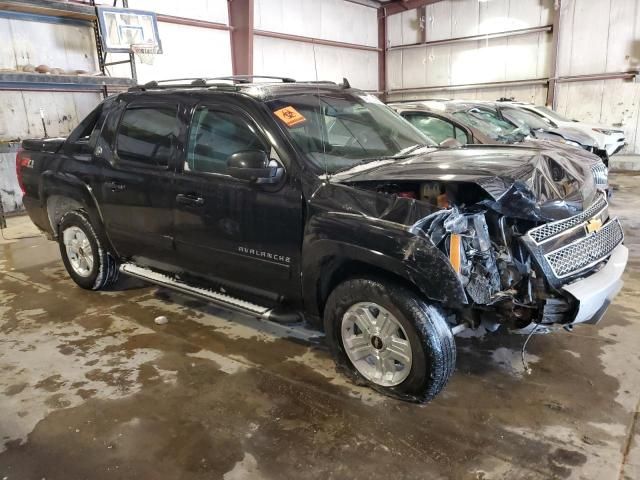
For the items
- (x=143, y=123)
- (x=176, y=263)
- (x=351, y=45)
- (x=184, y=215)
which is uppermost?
(x=351, y=45)

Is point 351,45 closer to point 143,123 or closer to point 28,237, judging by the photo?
point 28,237

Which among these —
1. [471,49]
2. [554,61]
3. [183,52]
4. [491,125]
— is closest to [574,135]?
[491,125]

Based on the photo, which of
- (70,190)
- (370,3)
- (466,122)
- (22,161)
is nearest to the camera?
(70,190)

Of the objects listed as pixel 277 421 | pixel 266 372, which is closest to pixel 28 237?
pixel 266 372

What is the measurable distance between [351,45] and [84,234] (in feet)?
42.7

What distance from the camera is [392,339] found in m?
2.72

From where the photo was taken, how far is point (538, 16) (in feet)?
45.8

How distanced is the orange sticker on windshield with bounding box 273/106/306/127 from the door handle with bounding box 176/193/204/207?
75cm

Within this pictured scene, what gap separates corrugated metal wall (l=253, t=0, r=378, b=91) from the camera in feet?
41.7

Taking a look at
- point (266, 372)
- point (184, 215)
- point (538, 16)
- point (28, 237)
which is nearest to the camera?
point (266, 372)

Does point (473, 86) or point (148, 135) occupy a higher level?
point (473, 86)

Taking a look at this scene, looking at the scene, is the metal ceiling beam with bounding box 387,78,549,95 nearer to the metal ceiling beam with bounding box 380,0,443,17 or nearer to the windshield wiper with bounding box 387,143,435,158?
the metal ceiling beam with bounding box 380,0,443,17

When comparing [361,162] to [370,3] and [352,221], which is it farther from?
[370,3]

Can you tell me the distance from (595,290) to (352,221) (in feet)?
4.18
